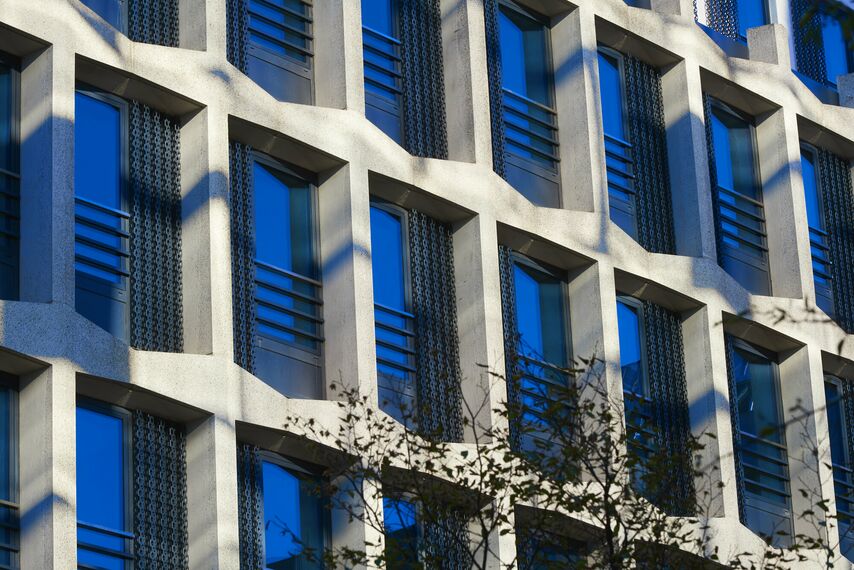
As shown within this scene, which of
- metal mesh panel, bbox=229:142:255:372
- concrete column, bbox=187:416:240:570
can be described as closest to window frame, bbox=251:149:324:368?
metal mesh panel, bbox=229:142:255:372

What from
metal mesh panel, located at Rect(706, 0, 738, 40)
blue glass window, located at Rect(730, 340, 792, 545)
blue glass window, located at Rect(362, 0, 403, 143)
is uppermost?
metal mesh panel, located at Rect(706, 0, 738, 40)

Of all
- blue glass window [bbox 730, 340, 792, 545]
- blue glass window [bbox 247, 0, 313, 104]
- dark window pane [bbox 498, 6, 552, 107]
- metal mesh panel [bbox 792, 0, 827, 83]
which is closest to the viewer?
blue glass window [bbox 247, 0, 313, 104]

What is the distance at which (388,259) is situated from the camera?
25.2 metres

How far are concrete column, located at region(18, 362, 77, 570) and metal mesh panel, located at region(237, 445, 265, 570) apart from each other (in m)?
2.73

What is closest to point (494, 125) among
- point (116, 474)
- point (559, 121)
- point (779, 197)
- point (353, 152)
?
point (559, 121)

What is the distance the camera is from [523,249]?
26984 mm

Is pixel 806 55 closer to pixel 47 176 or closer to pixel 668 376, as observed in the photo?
pixel 668 376

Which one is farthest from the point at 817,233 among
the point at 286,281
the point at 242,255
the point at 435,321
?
Result: the point at 242,255

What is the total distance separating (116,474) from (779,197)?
1474 cm

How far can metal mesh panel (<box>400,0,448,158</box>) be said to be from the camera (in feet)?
85.8

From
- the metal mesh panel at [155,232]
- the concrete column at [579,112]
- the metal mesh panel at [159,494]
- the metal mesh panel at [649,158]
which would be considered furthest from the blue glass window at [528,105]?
the metal mesh panel at [159,494]

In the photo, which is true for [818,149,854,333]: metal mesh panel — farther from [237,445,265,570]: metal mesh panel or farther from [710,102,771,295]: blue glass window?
[237,445,265,570]: metal mesh panel

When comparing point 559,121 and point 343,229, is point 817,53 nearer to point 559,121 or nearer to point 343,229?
point 559,121

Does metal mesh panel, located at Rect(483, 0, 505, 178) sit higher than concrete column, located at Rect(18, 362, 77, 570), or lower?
higher
